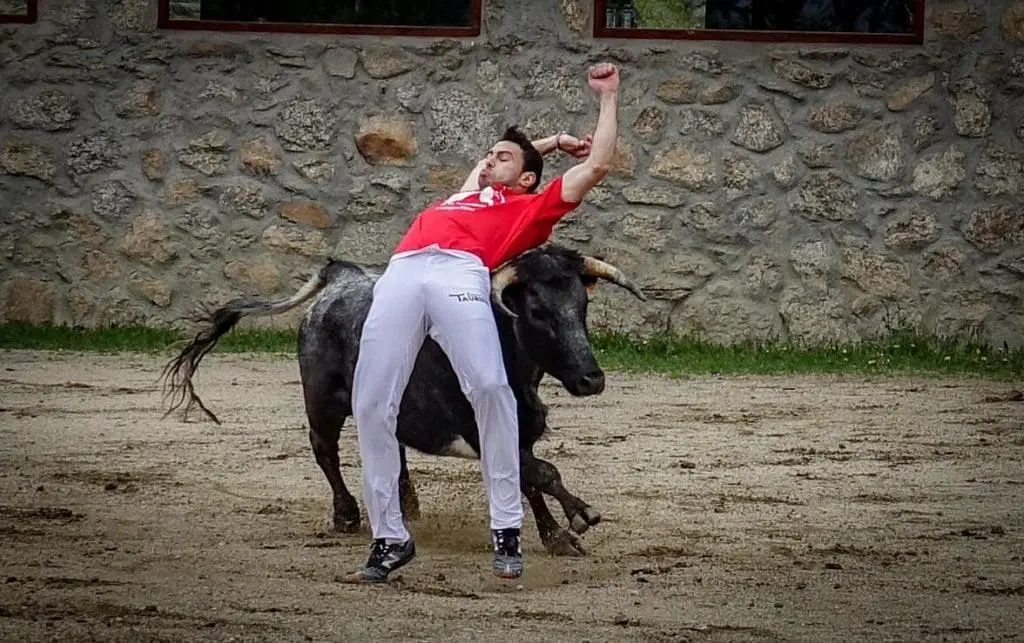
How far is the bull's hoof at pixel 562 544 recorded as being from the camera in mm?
6527

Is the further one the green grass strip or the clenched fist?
the green grass strip

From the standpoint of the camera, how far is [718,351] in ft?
39.4

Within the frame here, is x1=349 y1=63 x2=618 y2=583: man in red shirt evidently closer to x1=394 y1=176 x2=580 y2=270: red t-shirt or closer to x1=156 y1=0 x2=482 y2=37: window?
x1=394 y1=176 x2=580 y2=270: red t-shirt

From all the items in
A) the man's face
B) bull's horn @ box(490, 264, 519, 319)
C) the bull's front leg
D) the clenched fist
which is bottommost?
the bull's front leg

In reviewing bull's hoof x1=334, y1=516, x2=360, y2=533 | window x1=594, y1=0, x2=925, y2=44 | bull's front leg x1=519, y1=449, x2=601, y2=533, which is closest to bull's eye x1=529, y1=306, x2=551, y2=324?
bull's front leg x1=519, y1=449, x2=601, y2=533

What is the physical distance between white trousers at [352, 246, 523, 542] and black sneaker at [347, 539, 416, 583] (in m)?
0.03

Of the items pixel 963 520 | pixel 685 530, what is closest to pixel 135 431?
pixel 685 530

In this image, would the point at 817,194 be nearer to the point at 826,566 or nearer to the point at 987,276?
the point at 987,276

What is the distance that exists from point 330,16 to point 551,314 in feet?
21.1

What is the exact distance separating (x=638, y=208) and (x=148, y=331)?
3.12 meters

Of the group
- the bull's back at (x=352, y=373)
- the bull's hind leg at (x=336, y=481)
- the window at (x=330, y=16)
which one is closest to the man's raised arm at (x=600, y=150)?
the bull's back at (x=352, y=373)

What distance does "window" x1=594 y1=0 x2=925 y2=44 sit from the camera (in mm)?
12016

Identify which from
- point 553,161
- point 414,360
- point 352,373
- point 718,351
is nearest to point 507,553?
point 414,360

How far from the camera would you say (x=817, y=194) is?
1208cm
